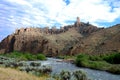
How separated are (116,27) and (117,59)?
66069 mm

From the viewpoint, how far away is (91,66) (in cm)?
7731

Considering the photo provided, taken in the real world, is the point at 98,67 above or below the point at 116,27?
below

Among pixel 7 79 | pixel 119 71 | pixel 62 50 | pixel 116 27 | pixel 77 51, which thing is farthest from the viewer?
pixel 62 50

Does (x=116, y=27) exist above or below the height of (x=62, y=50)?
above

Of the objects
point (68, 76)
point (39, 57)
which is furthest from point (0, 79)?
point (39, 57)

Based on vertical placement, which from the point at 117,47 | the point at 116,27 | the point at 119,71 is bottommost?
the point at 119,71

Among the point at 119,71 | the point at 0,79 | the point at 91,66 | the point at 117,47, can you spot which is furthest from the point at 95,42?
the point at 0,79

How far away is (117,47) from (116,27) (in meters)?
33.2

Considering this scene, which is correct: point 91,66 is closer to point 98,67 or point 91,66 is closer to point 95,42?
A: point 98,67

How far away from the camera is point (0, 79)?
645 inches

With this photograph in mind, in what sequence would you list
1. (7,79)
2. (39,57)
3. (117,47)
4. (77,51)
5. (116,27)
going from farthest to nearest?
(77,51)
(116,27)
(39,57)
(117,47)
(7,79)

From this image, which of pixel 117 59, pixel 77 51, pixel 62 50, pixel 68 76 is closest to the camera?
pixel 68 76

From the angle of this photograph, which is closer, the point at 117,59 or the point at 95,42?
the point at 117,59

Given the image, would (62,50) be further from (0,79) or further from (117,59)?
(0,79)
